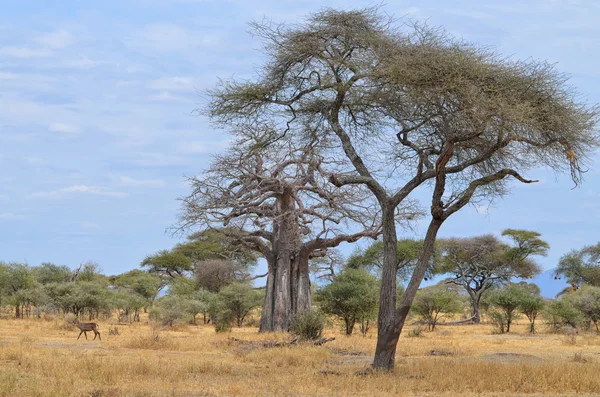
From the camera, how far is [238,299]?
110 ft

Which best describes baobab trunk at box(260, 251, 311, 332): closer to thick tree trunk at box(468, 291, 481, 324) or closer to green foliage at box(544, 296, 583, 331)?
green foliage at box(544, 296, 583, 331)

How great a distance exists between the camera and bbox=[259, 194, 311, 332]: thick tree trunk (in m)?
26.0

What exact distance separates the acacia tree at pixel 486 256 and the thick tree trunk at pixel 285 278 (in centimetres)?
2191

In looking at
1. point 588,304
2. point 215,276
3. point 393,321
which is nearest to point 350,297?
point 588,304

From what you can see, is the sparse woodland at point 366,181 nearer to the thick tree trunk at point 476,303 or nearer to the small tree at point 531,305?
the small tree at point 531,305

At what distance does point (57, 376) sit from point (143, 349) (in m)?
6.74

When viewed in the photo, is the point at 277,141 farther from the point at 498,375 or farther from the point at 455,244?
the point at 455,244

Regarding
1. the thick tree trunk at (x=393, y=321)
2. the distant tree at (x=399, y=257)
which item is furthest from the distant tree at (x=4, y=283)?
the thick tree trunk at (x=393, y=321)

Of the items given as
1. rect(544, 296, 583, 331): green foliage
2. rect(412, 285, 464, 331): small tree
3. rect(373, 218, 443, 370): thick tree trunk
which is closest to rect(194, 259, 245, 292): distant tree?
rect(412, 285, 464, 331): small tree

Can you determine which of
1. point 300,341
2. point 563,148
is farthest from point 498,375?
point 300,341

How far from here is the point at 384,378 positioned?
12.6 metres

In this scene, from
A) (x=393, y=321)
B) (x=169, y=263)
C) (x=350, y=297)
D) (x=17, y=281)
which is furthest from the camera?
(x=169, y=263)

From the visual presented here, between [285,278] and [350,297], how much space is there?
9.92 ft

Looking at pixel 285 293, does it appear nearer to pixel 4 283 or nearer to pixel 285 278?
pixel 285 278
